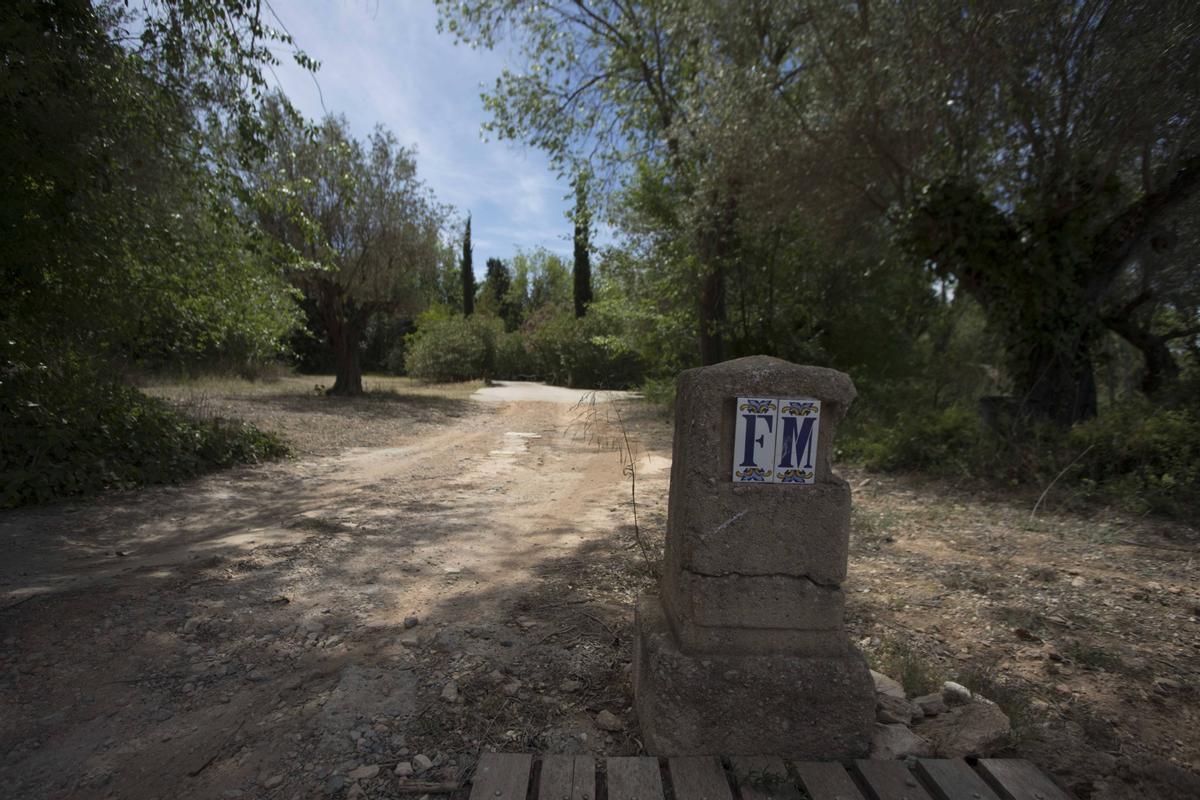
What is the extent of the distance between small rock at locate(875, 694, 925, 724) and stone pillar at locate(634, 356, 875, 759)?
265mm

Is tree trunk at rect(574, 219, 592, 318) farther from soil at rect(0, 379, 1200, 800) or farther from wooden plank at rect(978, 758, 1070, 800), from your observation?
wooden plank at rect(978, 758, 1070, 800)

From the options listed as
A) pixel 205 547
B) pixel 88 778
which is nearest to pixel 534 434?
pixel 205 547

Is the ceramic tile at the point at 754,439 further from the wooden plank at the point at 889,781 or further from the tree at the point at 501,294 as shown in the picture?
the tree at the point at 501,294

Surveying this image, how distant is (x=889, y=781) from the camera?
7.29 ft

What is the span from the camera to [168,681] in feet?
9.59

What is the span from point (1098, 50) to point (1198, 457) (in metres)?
4.02

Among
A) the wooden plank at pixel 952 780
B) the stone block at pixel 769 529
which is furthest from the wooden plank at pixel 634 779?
the wooden plank at pixel 952 780

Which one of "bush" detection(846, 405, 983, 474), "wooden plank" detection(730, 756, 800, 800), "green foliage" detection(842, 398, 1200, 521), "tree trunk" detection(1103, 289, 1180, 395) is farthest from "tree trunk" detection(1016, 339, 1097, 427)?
"wooden plank" detection(730, 756, 800, 800)

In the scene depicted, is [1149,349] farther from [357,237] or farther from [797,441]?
[357,237]

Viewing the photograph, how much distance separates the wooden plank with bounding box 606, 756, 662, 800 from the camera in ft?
6.93

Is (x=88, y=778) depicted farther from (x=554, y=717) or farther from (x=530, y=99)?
(x=530, y=99)

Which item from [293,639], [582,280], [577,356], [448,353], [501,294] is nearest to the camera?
[293,639]

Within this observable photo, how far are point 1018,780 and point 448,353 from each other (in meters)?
27.2

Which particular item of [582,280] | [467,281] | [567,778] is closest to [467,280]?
[467,281]
